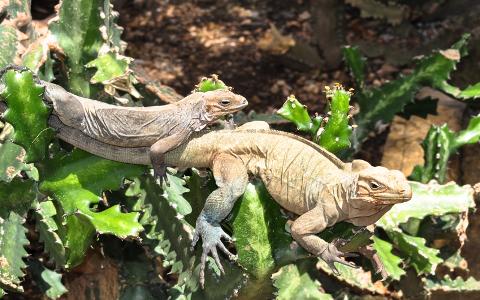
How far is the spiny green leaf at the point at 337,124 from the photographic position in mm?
2717

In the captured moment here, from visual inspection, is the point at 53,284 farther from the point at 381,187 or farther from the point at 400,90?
the point at 400,90

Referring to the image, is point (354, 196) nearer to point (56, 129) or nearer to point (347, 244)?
point (347, 244)

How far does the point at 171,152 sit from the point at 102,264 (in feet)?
3.87

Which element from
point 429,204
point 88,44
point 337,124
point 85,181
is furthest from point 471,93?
point 85,181

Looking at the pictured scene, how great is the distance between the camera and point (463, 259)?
3840mm

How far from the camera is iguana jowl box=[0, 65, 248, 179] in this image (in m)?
2.53

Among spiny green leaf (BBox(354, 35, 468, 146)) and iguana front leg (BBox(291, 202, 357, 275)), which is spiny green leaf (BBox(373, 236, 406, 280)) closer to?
iguana front leg (BBox(291, 202, 357, 275))

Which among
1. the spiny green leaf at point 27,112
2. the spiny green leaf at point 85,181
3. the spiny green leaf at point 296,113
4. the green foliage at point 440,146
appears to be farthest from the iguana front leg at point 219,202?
the green foliage at point 440,146

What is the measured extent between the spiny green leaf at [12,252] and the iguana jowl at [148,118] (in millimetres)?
660

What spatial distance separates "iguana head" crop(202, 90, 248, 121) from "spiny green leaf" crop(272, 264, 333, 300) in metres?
0.94

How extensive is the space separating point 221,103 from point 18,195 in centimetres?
94

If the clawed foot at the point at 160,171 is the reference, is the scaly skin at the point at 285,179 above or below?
above

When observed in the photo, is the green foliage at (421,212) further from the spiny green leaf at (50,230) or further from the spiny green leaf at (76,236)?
the spiny green leaf at (50,230)

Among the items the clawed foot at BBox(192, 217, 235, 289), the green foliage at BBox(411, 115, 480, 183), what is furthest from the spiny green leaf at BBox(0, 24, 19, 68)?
the green foliage at BBox(411, 115, 480, 183)
